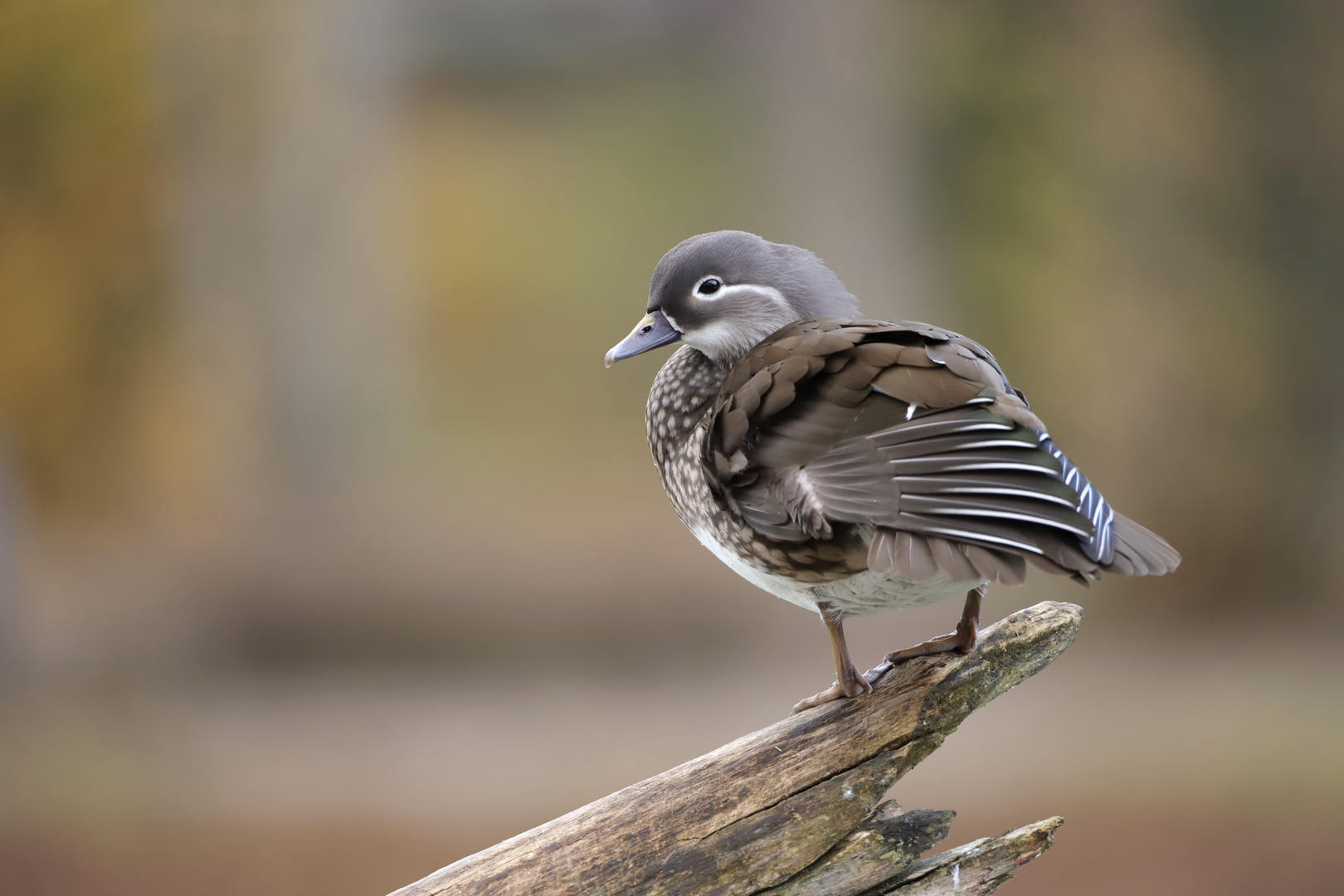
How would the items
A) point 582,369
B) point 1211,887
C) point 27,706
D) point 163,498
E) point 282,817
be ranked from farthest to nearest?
point 582,369, point 163,498, point 27,706, point 282,817, point 1211,887

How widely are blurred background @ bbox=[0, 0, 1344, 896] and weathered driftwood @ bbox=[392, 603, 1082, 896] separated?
159 cm

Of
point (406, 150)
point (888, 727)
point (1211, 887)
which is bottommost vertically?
point (1211, 887)

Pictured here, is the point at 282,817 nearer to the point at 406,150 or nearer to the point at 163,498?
the point at 163,498

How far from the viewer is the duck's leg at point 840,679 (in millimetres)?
1176

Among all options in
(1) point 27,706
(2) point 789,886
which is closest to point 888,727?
(2) point 789,886

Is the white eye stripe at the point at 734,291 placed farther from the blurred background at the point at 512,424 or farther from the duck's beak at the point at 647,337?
the blurred background at the point at 512,424

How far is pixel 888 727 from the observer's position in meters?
1.20

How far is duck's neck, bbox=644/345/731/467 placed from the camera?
1217mm

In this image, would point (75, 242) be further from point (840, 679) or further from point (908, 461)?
point (908, 461)

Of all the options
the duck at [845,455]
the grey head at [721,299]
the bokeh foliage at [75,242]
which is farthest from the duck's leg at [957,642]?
the bokeh foliage at [75,242]

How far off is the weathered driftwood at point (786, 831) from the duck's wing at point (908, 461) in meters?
0.29

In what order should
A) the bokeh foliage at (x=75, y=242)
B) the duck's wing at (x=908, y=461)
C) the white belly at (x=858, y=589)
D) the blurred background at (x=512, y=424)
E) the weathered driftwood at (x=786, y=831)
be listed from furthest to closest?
the bokeh foliage at (x=75, y=242), the blurred background at (x=512, y=424), the weathered driftwood at (x=786, y=831), the white belly at (x=858, y=589), the duck's wing at (x=908, y=461)

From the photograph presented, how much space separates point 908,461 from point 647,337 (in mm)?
400

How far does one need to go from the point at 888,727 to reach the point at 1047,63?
2.79 meters
